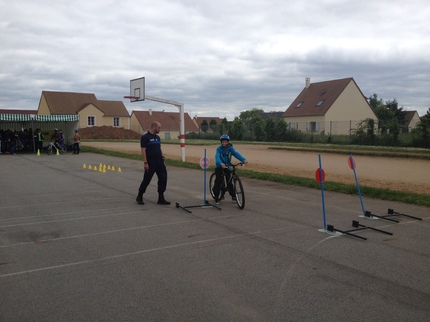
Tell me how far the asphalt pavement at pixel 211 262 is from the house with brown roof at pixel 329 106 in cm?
4584

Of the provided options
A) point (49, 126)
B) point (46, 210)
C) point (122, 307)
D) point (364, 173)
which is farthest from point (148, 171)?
point (49, 126)

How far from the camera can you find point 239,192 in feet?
31.7

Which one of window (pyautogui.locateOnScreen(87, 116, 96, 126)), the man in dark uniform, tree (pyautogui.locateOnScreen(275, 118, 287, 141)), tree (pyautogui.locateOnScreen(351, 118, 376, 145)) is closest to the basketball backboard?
the man in dark uniform

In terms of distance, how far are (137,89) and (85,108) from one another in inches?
2045

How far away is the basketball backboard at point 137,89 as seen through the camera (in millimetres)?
23789

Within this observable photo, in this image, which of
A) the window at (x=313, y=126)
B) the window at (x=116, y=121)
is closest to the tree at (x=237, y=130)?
the window at (x=313, y=126)

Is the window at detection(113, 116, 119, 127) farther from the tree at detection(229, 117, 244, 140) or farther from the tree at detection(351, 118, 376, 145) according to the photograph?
the tree at detection(351, 118, 376, 145)

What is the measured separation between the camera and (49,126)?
3625cm

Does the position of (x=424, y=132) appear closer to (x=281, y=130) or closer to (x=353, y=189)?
(x=281, y=130)

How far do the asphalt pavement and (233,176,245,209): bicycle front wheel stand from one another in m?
0.17

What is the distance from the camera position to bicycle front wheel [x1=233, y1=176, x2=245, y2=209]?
9.49m

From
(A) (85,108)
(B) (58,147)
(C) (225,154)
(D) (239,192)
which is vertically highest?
(A) (85,108)

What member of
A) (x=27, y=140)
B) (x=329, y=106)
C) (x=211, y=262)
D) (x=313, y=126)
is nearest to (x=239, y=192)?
(x=211, y=262)

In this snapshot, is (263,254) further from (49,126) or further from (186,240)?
(49,126)
